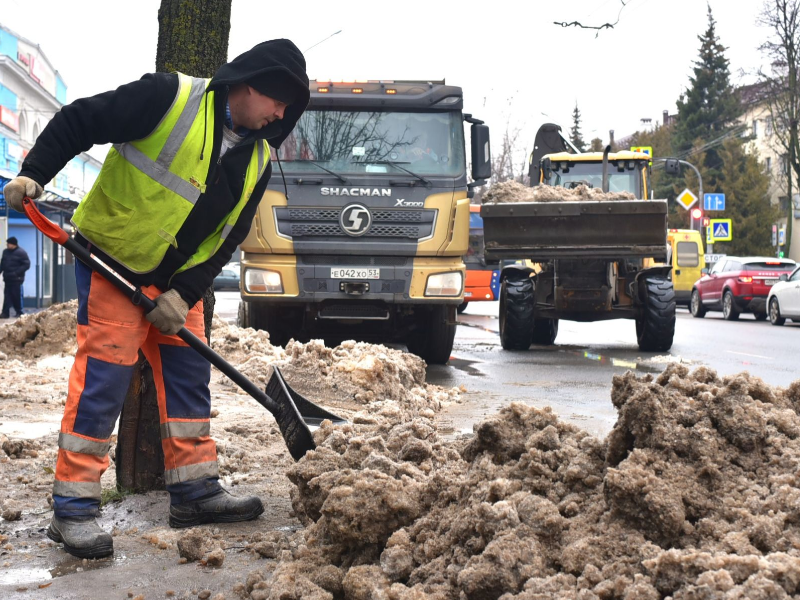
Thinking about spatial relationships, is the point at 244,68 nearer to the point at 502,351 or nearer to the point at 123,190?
the point at 123,190

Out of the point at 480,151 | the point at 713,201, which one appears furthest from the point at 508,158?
the point at 480,151

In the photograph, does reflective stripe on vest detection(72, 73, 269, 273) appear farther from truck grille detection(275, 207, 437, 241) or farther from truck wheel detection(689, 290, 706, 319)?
truck wheel detection(689, 290, 706, 319)

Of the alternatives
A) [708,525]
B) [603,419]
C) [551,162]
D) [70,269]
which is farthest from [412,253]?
[70,269]

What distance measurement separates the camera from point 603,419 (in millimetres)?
6852

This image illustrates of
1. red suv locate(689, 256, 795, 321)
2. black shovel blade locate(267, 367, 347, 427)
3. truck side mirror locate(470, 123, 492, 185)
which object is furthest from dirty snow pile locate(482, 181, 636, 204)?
red suv locate(689, 256, 795, 321)

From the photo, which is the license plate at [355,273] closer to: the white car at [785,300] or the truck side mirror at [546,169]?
the truck side mirror at [546,169]

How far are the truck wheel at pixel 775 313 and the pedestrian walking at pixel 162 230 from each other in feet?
67.1

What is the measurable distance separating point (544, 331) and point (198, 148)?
38.0ft

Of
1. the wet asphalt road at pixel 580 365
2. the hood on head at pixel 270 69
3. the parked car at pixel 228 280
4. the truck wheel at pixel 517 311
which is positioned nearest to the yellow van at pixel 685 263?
the wet asphalt road at pixel 580 365

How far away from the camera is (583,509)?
2.91m

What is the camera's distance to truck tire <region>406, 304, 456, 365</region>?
10586 mm

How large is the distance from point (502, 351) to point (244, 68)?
32.7ft

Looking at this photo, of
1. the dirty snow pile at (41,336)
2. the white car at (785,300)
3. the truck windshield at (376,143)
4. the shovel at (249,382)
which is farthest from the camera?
the white car at (785,300)

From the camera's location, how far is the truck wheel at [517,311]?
12.8 meters
